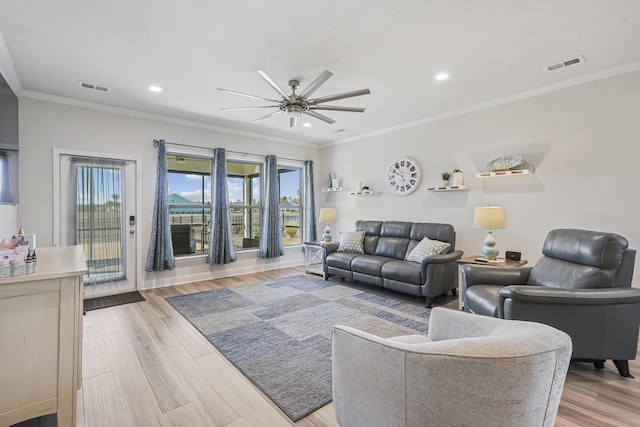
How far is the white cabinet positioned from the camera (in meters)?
1.48

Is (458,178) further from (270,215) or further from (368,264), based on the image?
(270,215)

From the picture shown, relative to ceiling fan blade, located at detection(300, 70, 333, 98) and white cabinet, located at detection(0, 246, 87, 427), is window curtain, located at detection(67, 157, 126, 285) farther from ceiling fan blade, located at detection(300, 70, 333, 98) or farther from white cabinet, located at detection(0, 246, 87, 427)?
ceiling fan blade, located at detection(300, 70, 333, 98)

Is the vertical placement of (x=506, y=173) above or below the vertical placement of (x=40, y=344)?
above

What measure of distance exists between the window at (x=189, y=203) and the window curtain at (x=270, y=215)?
1049 mm

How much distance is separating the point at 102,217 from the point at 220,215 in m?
1.66

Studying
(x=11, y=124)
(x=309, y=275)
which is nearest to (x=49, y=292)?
(x=11, y=124)

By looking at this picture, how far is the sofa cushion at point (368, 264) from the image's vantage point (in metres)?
4.33

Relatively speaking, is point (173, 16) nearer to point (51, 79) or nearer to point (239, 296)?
point (51, 79)

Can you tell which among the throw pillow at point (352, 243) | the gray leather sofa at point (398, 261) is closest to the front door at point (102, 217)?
the gray leather sofa at point (398, 261)

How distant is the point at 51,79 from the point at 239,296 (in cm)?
345

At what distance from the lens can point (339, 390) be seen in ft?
4.09

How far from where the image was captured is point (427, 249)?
4215 millimetres

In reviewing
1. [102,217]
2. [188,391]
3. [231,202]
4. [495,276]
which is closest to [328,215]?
[231,202]

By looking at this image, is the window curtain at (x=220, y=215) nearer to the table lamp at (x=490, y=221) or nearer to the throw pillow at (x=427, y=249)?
the throw pillow at (x=427, y=249)
